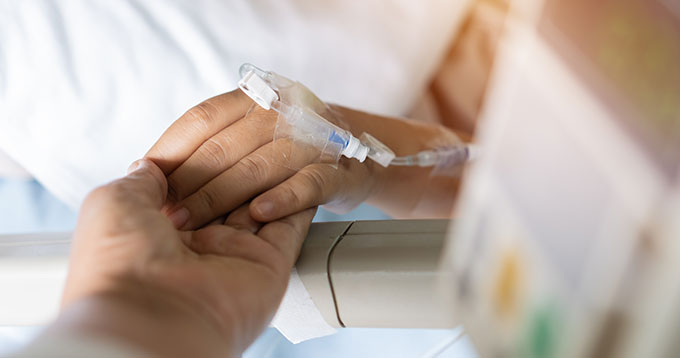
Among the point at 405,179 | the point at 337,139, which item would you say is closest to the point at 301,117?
the point at 337,139

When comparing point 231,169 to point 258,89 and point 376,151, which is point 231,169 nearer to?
point 258,89

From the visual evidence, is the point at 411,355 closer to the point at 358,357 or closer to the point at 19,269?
the point at 358,357

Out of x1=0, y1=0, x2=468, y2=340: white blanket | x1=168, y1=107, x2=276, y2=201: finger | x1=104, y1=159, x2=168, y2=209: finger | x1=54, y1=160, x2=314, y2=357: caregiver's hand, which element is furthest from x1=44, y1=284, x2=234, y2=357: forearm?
x1=0, y1=0, x2=468, y2=340: white blanket

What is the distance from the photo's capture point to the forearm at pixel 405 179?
2.59 ft

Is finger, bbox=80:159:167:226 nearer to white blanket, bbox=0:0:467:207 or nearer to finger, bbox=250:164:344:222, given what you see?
finger, bbox=250:164:344:222

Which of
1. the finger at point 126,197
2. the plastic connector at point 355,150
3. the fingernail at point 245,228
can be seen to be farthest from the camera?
the plastic connector at point 355,150

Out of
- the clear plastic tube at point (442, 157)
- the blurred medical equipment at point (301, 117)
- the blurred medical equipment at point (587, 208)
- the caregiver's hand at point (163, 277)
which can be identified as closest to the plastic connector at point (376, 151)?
the blurred medical equipment at point (301, 117)

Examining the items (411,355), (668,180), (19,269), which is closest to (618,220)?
(668,180)

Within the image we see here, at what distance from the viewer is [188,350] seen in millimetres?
315

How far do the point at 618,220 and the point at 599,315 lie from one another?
0.04 metres

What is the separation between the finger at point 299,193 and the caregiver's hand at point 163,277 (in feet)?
0.10

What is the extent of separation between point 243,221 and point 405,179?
1.15ft

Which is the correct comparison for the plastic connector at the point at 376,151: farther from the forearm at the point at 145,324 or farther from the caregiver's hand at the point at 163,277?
the forearm at the point at 145,324

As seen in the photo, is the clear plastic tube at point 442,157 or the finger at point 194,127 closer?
the finger at point 194,127
